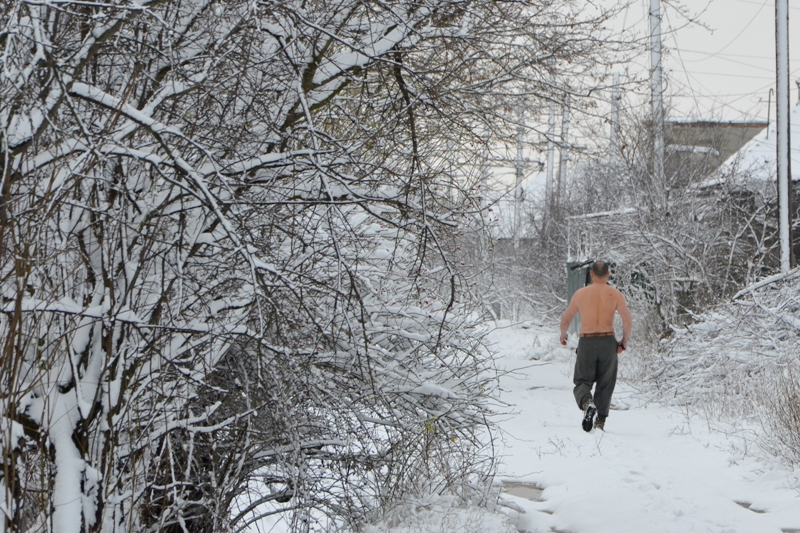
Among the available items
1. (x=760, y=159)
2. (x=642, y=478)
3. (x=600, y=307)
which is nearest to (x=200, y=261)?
(x=642, y=478)

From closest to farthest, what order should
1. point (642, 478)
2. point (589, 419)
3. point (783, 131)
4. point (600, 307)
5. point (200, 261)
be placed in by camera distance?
point (200, 261), point (642, 478), point (589, 419), point (600, 307), point (783, 131)

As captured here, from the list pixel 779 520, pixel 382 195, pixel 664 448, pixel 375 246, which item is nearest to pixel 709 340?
pixel 664 448

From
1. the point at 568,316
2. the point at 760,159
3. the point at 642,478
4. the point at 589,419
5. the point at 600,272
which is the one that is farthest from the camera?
the point at 760,159

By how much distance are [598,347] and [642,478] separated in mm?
2377

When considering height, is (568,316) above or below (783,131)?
below

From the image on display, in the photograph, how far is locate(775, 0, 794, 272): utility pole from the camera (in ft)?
41.9

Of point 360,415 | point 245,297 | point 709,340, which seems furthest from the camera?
point 709,340

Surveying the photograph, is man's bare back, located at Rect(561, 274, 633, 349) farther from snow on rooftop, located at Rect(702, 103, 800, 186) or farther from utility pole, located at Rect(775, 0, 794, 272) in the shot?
snow on rooftop, located at Rect(702, 103, 800, 186)

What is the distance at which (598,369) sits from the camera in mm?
8273

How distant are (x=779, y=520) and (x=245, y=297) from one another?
332 centimetres

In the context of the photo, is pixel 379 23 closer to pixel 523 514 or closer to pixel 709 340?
pixel 523 514

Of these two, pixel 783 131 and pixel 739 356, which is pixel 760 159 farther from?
pixel 739 356

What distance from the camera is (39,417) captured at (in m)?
3.35

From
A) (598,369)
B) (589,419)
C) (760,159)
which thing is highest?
(760,159)
